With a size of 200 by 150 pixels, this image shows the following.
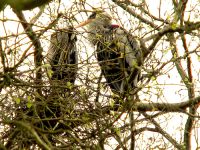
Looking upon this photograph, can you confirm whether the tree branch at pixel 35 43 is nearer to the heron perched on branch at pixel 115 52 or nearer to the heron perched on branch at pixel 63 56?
the heron perched on branch at pixel 63 56

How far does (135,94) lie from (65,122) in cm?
65

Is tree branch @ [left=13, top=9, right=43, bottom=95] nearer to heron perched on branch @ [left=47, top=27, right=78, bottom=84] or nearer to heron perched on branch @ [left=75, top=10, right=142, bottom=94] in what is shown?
heron perched on branch @ [left=47, top=27, right=78, bottom=84]

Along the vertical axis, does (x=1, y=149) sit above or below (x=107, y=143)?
below

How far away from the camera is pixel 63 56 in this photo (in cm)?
421

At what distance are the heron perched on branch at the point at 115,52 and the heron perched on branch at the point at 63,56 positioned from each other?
254 millimetres

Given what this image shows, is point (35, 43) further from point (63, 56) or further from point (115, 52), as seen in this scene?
point (63, 56)

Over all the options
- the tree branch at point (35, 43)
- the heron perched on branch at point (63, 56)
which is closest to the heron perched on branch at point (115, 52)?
the heron perched on branch at point (63, 56)

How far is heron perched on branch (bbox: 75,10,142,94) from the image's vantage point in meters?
3.84

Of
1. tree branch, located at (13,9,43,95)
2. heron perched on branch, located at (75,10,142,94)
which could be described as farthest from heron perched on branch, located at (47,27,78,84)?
heron perched on branch, located at (75,10,142,94)

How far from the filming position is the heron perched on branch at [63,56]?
3635mm

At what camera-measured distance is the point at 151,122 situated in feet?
13.8

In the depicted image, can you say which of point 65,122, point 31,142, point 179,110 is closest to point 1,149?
point 31,142

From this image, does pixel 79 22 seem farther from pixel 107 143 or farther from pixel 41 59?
pixel 107 143

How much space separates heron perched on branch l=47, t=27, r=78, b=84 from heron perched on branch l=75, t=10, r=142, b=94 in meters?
0.25
